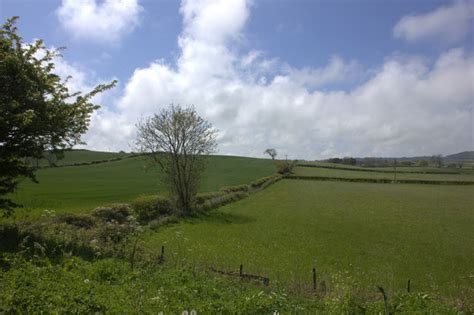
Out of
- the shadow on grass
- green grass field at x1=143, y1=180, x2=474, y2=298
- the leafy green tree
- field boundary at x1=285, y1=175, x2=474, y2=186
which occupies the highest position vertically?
the leafy green tree

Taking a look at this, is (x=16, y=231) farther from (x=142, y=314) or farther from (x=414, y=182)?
(x=414, y=182)

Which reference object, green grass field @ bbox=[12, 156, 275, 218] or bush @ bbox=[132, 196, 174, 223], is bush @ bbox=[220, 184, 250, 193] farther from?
bush @ bbox=[132, 196, 174, 223]

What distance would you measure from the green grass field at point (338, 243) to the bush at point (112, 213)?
9.59 ft

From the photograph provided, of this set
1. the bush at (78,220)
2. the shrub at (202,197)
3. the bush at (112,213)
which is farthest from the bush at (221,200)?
the bush at (78,220)

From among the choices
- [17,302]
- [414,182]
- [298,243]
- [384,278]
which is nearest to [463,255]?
[384,278]

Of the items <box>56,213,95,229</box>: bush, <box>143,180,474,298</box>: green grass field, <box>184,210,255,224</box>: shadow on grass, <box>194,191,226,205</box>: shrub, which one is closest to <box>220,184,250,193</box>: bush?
<box>194,191,226,205</box>: shrub

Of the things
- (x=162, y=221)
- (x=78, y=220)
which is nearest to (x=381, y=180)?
(x=162, y=221)

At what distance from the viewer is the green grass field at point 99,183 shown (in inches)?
1056

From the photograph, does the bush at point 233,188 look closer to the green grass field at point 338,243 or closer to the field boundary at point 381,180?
the green grass field at point 338,243


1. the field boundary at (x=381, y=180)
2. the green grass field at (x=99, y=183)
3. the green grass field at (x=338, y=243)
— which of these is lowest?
the green grass field at (x=338, y=243)

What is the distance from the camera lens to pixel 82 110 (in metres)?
13.0

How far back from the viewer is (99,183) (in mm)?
46500

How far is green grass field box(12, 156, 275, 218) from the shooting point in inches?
1056

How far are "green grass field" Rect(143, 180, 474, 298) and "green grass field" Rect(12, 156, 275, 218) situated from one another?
7894 mm
